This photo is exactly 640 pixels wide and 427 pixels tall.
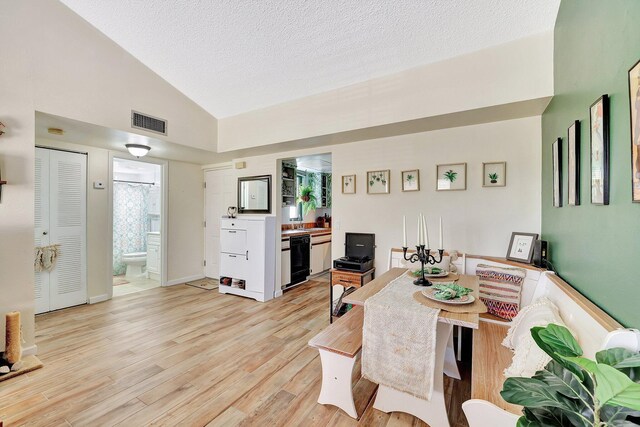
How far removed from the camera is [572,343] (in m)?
0.74

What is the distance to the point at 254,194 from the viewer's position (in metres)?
4.39

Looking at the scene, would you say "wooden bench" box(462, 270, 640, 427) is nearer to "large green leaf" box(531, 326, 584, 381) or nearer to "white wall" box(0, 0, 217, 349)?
"large green leaf" box(531, 326, 584, 381)

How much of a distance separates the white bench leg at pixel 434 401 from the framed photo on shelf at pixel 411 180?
1.73m

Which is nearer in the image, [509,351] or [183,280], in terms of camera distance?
[509,351]

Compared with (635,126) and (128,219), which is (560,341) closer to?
(635,126)

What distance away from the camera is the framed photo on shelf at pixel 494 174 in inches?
103

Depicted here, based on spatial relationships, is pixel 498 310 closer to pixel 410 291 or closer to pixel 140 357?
pixel 410 291

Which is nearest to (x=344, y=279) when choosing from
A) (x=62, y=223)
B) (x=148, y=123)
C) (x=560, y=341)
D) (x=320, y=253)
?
(x=320, y=253)

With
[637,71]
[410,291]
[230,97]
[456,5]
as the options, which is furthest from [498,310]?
[230,97]

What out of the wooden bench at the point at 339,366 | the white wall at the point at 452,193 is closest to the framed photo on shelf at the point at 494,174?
the white wall at the point at 452,193

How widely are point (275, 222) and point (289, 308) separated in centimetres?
125

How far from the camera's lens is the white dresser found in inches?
153

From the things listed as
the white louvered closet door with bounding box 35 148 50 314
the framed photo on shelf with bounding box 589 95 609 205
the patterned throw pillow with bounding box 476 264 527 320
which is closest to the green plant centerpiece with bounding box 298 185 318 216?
the white louvered closet door with bounding box 35 148 50 314

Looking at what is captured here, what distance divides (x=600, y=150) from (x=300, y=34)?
2.27 m
